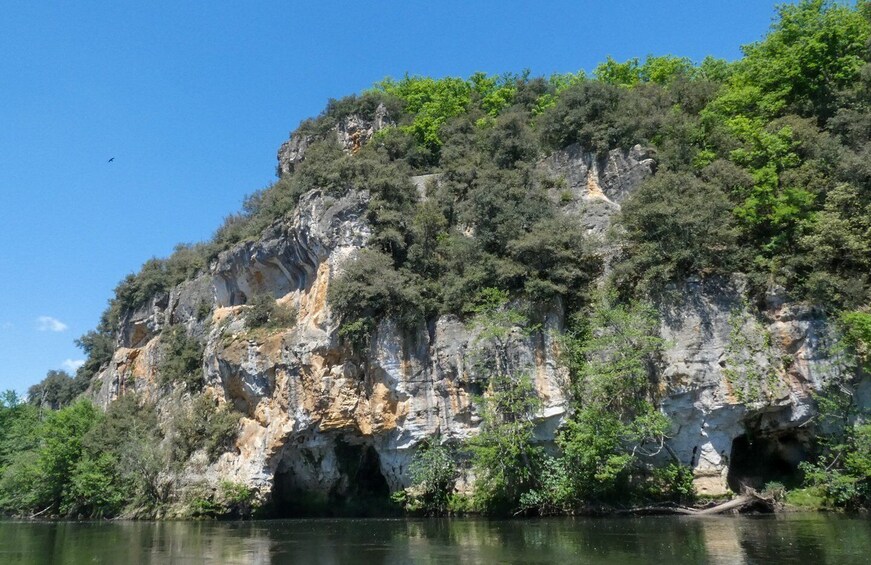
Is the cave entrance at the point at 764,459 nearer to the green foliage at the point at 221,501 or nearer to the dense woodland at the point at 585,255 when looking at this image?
the dense woodland at the point at 585,255

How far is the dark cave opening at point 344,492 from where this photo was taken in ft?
111

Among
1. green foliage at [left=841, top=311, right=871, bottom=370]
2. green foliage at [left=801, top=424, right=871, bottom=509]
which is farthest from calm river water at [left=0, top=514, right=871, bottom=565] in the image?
green foliage at [left=841, top=311, right=871, bottom=370]

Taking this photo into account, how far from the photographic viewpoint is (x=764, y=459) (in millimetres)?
26203

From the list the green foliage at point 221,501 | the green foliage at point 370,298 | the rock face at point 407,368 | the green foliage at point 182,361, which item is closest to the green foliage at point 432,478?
the rock face at point 407,368

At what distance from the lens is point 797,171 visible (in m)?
27.1

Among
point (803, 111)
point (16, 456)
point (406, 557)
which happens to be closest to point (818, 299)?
point (803, 111)

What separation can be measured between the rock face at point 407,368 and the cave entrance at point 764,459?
92mm

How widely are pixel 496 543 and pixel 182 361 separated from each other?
3059 cm

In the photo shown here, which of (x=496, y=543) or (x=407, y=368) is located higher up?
(x=407, y=368)

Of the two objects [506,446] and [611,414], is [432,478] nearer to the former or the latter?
[506,446]

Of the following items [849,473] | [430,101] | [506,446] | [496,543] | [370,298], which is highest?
[430,101]

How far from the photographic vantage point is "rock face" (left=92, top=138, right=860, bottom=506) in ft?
80.6

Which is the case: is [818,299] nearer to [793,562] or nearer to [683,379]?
[683,379]

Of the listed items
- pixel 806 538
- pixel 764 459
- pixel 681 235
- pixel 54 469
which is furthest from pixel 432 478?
pixel 54 469
